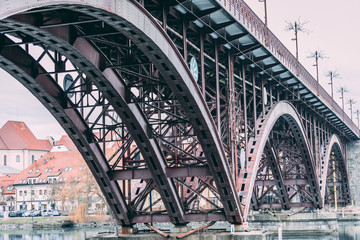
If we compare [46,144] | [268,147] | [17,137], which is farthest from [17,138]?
[268,147]

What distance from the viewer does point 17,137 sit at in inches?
6201

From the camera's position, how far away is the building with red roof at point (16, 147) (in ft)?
512

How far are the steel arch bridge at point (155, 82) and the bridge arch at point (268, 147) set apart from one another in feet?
0.38

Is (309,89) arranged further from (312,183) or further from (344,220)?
(344,220)

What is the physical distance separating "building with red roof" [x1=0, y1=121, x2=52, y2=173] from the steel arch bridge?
12346cm

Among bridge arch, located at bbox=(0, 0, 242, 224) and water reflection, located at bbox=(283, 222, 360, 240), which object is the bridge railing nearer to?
bridge arch, located at bbox=(0, 0, 242, 224)

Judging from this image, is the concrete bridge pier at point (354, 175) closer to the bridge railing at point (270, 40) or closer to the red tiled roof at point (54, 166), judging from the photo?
the bridge railing at point (270, 40)

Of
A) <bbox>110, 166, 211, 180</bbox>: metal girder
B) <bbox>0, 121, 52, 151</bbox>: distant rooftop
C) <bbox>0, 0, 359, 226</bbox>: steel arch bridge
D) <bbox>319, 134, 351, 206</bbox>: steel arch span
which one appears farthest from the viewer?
<bbox>0, 121, 52, 151</bbox>: distant rooftop

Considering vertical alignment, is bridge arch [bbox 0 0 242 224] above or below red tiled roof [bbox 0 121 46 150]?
below

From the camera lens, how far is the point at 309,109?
54281 mm

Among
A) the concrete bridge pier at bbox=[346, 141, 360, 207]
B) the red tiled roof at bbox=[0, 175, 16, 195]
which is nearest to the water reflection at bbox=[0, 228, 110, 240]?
the concrete bridge pier at bbox=[346, 141, 360, 207]

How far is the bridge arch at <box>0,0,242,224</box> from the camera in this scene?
17281 millimetres

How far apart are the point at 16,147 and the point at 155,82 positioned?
446 feet

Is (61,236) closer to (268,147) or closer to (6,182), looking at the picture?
(268,147)
